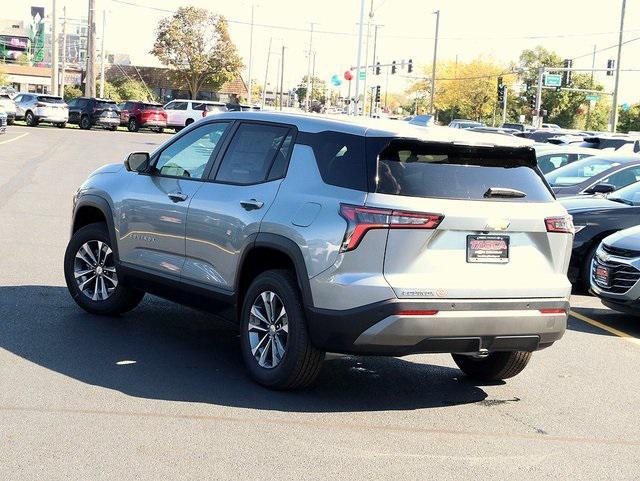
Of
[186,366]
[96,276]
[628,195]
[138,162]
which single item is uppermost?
[138,162]

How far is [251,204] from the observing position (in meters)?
7.19

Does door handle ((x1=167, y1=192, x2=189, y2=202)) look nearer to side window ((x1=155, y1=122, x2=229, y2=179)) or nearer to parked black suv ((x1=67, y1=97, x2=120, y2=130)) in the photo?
side window ((x1=155, y1=122, x2=229, y2=179))

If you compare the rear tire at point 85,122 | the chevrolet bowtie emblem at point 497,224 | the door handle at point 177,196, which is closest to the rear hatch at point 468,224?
the chevrolet bowtie emblem at point 497,224

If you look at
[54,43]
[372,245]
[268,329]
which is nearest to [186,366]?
[268,329]

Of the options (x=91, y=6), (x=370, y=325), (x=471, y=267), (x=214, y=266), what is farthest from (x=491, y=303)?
(x=91, y=6)

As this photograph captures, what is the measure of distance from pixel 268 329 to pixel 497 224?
5.49 ft

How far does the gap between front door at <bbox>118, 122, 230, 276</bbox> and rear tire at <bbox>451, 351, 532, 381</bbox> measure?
2.29 meters

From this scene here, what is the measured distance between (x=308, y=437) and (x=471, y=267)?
1495 millimetres

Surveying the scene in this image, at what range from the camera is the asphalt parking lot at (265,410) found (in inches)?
216

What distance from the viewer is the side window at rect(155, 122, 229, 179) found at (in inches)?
315

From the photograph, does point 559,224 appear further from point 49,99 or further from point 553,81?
point 553,81

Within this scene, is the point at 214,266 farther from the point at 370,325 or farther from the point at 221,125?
the point at 370,325

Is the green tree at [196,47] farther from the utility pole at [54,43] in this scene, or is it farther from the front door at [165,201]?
the front door at [165,201]

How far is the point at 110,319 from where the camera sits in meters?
9.02
